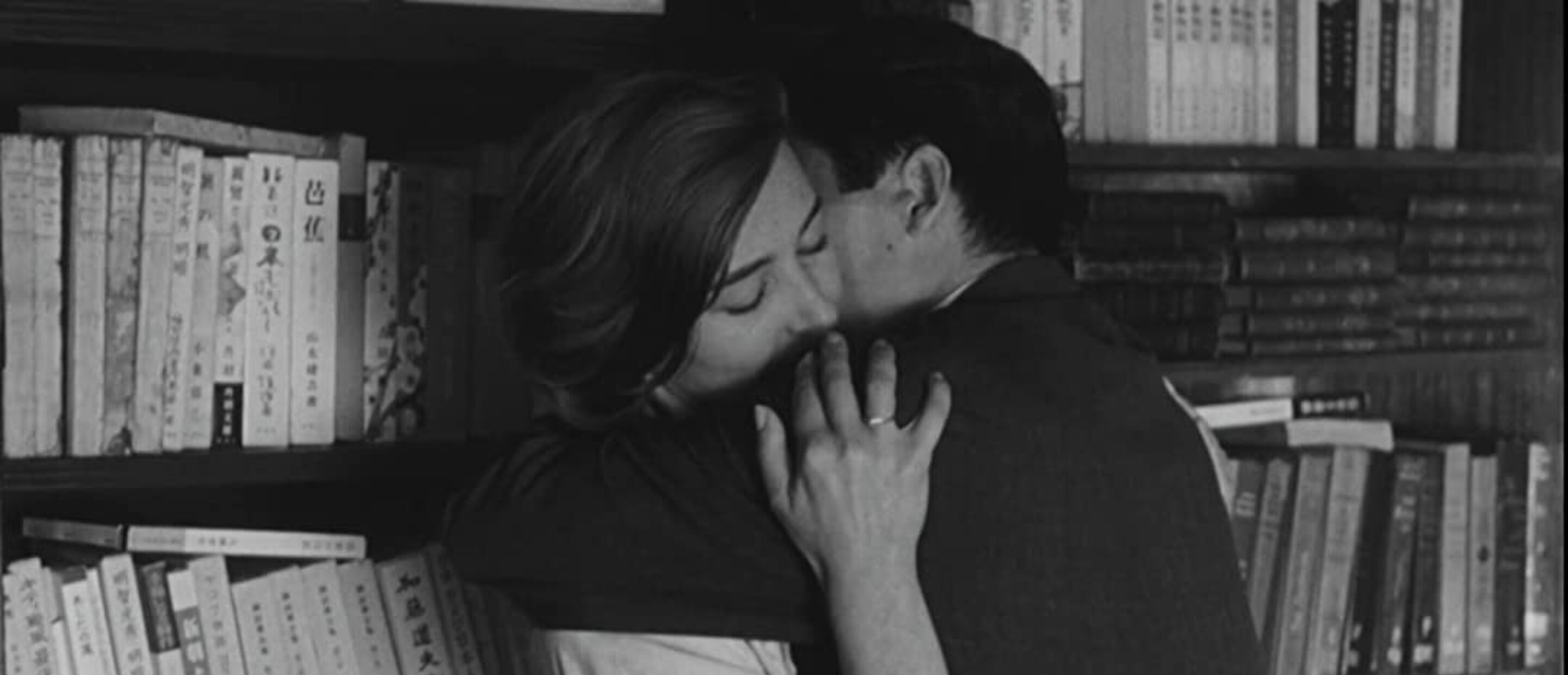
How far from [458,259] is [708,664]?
1.80 ft

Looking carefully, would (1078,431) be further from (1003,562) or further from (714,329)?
(714,329)

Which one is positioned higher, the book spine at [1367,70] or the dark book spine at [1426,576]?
the book spine at [1367,70]

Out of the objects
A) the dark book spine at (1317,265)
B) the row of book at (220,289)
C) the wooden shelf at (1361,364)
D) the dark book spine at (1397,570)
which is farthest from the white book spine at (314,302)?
the dark book spine at (1397,570)

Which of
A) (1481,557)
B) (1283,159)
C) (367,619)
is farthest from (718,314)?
(1481,557)

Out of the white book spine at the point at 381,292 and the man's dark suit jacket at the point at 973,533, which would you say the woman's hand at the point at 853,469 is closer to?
the man's dark suit jacket at the point at 973,533

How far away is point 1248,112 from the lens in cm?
226

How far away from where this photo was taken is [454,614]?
193 centimetres

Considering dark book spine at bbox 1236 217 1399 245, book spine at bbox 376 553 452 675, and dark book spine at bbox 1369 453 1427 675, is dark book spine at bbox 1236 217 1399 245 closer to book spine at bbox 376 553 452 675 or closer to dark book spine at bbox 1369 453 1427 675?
dark book spine at bbox 1369 453 1427 675

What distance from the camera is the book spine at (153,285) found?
1.74m

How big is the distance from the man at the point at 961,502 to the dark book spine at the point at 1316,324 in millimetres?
658

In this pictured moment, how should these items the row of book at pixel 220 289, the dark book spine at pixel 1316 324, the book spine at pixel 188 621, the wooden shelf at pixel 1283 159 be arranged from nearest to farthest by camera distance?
the row of book at pixel 220 289 < the book spine at pixel 188 621 < the wooden shelf at pixel 1283 159 < the dark book spine at pixel 1316 324

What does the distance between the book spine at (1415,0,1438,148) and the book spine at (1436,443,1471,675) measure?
32 centimetres

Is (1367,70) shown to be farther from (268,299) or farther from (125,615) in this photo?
(125,615)

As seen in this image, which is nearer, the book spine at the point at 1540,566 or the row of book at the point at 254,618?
the row of book at the point at 254,618
